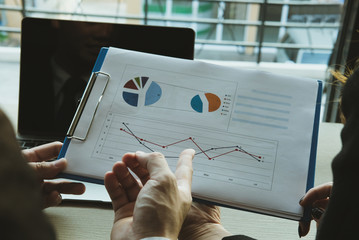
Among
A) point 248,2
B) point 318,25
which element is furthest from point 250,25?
point 318,25

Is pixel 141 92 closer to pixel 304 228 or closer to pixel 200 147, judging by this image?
pixel 200 147

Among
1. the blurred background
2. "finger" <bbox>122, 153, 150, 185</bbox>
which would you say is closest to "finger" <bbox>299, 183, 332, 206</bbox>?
"finger" <bbox>122, 153, 150, 185</bbox>

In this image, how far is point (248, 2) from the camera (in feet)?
9.84

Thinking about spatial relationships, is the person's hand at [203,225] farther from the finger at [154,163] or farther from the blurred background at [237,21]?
the blurred background at [237,21]

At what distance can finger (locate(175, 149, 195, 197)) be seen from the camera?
571 millimetres

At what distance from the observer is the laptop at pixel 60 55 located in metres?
0.93

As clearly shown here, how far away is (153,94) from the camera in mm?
692

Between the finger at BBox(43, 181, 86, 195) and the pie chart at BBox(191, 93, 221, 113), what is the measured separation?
28 cm

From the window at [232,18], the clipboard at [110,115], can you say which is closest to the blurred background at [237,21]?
the window at [232,18]

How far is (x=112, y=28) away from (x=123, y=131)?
396mm

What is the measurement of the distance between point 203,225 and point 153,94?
0.28 meters

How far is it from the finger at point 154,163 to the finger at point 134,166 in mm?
12

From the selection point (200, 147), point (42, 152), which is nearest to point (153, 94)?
point (200, 147)

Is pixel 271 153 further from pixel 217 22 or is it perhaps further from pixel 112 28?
pixel 217 22
